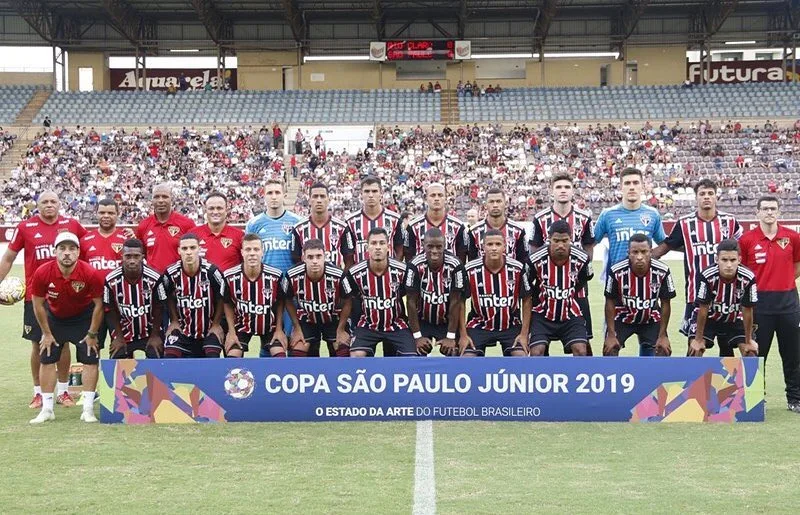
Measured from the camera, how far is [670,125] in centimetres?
3634

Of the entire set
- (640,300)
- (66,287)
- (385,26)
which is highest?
(385,26)

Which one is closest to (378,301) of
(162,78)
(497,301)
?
(497,301)

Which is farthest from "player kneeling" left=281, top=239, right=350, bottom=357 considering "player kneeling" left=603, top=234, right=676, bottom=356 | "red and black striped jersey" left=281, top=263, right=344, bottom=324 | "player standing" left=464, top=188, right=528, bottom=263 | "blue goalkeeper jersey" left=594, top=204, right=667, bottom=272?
"blue goalkeeper jersey" left=594, top=204, right=667, bottom=272

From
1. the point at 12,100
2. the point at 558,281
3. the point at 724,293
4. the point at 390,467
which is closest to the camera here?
the point at 390,467

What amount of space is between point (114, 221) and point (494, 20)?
111ft

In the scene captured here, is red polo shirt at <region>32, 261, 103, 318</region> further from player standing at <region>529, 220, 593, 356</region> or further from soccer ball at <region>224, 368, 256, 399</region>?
player standing at <region>529, 220, 593, 356</region>

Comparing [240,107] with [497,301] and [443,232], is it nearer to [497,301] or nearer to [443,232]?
[443,232]

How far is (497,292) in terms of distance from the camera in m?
7.97

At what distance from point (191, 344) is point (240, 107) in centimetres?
3146

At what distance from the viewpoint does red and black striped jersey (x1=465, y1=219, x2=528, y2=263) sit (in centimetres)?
835

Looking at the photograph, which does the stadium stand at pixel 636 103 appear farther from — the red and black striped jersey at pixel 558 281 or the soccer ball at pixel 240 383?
the soccer ball at pixel 240 383

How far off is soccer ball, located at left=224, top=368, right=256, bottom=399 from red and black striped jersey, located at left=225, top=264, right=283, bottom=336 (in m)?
0.86

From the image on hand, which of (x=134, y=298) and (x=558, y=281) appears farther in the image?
(x=558, y=281)

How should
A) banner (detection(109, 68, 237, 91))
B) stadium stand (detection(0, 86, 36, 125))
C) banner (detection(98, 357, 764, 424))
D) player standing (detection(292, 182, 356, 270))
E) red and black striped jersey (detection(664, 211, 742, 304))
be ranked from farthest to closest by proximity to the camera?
banner (detection(109, 68, 237, 91))
stadium stand (detection(0, 86, 36, 125))
player standing (detection(292, 182, 356, 270))
red and black striped jersey (detection(664, 211, 742, 304))
banner (detection(98, 357, 764, 424))
